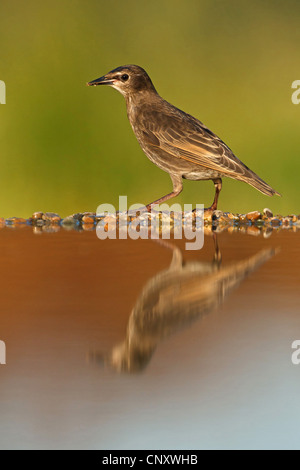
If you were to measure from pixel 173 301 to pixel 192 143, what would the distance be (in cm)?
256

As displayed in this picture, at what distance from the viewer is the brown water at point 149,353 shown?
37.7 inches

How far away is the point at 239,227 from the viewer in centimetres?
385

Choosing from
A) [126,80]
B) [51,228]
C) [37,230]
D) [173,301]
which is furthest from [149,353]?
[126,80]

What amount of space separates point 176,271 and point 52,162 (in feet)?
11.1

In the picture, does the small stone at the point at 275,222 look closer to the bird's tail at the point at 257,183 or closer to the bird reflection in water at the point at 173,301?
the bird's tail at the point at 257,183

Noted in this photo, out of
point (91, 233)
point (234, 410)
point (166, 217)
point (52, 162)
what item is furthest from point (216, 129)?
point (234, 410)

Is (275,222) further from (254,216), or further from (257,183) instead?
(257,183)

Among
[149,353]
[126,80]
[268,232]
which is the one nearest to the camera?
[149,353]

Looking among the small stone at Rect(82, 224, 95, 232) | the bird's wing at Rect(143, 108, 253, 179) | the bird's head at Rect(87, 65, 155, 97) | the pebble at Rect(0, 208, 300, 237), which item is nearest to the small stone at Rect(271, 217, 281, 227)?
the pebble at Rect(0, 208, 300, 237)

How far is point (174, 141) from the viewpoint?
4.18 metres

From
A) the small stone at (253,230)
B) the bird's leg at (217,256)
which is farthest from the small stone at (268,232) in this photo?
the bird's leg at (217,256)

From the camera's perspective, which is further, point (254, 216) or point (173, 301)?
point (254, 216)

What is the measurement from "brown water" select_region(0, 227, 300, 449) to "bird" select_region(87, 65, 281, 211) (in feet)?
5.69

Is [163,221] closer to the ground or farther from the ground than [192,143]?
closer to the ground
